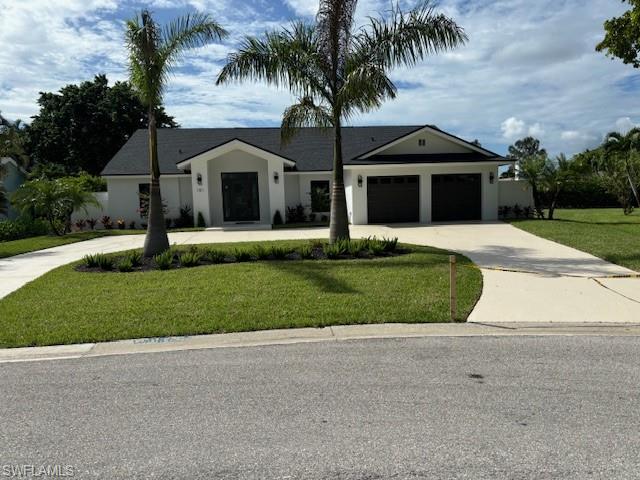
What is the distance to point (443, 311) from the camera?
24.3 ft

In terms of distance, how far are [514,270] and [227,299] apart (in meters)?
6.03

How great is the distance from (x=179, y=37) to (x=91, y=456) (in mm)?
11005

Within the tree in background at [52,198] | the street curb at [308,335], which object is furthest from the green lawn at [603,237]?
the tree in background at [52,198]

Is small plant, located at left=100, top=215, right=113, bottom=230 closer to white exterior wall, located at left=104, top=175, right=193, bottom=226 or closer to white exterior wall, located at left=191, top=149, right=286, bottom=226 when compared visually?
white exterior wall, located at left=104, top=175, right=193, bottom=226

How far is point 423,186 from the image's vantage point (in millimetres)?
22828

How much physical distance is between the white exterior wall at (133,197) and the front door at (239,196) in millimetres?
1831

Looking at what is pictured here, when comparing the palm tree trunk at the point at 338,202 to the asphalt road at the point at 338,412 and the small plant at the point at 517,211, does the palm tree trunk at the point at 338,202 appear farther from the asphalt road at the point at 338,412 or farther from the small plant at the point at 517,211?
the small plant at the point at 517,211

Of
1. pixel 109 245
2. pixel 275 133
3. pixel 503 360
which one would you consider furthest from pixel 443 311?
pixel 275 133

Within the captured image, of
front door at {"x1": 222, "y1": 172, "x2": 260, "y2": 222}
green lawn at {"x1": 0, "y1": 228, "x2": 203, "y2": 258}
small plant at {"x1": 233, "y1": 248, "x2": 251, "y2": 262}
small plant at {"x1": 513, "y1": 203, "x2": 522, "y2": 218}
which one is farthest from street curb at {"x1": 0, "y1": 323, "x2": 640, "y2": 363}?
small plant at {"x1": 513, "y1": 203, "x2": 522, "y2": 218}

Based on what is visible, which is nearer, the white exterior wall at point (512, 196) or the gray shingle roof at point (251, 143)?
the white exterior wall at point (512, 196)

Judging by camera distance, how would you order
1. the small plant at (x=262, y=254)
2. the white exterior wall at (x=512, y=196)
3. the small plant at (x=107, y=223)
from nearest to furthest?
the small plant at (x=262, y=254)
the small plant at (x=107, y=223)
the white exterior wall at (x=512, y=196)

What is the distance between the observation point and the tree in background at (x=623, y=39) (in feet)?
41.9

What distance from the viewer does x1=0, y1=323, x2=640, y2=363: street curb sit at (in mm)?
6117

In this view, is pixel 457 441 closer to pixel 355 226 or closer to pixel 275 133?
pixel 355 226
